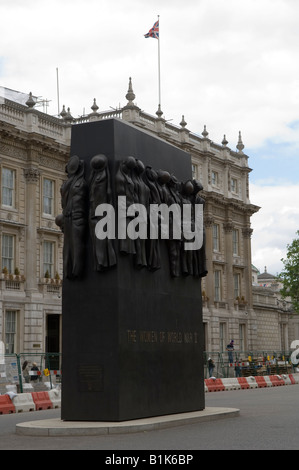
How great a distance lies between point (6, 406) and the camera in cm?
2411

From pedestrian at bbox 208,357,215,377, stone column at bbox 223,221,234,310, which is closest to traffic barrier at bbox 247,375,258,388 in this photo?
pedestrian at bbox 208,357,215,377

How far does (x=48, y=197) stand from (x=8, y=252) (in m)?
5.05

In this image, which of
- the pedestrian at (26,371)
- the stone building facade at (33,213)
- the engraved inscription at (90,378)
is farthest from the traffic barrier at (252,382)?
the engraved inscription at (90,378)

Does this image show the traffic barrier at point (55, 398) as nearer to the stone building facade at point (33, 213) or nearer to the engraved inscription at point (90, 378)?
the engraved inscription at point (90, 378)

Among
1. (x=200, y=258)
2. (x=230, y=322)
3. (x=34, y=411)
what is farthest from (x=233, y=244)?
(x=200, y=258)

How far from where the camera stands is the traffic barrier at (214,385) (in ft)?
121

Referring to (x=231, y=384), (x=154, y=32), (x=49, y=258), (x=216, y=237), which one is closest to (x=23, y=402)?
(x=231, y=384)

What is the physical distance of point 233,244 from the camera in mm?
67250

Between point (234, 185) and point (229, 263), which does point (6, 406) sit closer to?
point (229, 263)

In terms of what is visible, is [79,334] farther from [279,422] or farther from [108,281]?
[279,422]

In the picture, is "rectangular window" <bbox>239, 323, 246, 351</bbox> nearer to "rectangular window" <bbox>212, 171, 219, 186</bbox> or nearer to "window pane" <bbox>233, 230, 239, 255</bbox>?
"window pane" <bbox>233, 230, 239, 255</bbox>

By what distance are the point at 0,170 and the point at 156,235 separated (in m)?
29.2

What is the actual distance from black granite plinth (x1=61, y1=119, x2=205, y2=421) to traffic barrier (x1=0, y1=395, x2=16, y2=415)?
795 cm

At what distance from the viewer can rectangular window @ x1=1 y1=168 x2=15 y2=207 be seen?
45250mm
